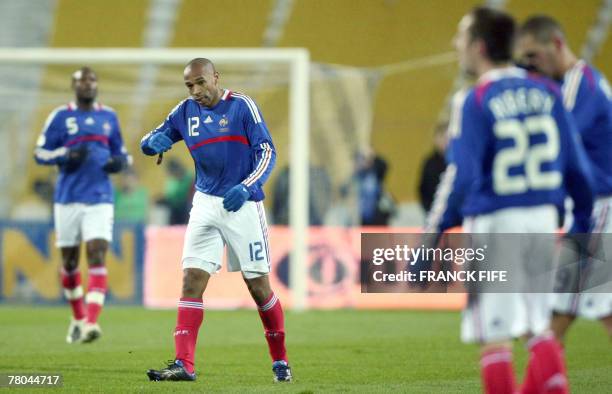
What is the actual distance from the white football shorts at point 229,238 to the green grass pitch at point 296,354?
80 cm

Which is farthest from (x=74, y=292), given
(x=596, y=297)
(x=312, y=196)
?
(x=596, y=297)

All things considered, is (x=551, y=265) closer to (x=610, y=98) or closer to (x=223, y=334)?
(x=610, y=98)

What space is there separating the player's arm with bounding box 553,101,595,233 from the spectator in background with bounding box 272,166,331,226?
1082cm

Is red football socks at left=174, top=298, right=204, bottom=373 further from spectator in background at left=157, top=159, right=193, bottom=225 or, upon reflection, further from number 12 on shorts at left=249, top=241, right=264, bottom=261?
spectator in background at left=157, top=159, right=193, bottom=225

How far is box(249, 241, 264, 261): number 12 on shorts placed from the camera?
8.00 m

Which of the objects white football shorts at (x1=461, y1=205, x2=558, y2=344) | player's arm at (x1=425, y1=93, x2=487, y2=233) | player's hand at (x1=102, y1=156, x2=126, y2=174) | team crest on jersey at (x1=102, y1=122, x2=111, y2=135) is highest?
team crest on jersey at (x1=102, y1=122, x2=111, y2=135)

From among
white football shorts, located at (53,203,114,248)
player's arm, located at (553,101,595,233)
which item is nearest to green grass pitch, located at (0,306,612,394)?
white football shorts, located at (53,203,114,248)

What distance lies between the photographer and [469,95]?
16.5 ft

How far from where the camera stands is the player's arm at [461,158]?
4.95 meters

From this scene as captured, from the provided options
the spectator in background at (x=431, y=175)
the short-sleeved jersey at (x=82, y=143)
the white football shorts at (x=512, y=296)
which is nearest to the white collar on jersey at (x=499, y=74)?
the white football shorts at (x=512, y=296)

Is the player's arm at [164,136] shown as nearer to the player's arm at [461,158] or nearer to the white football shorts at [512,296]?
the player's arm at [461,158]

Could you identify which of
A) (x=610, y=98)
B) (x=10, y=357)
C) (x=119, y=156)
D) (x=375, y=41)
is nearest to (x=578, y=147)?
(x=610, y=98)

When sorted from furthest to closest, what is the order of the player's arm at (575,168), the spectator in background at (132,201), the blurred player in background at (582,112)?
the spectator in background at (132,201) → the blurred player in background at (582,112) → the player's arm at (575,168)

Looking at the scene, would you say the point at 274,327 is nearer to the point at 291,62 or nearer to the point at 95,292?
the point at 95,292
